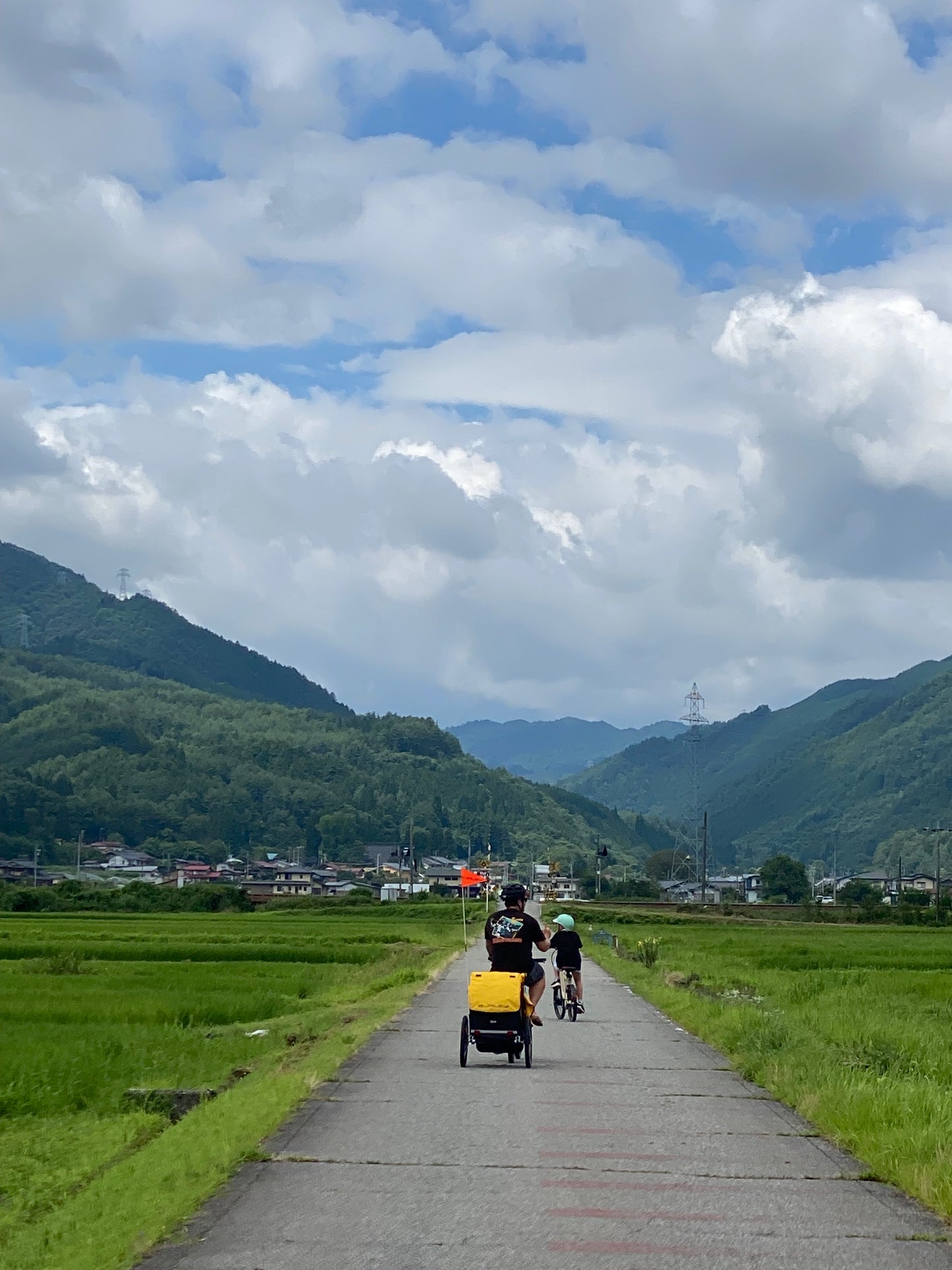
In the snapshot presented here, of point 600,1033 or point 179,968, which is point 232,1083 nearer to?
point 600,1033

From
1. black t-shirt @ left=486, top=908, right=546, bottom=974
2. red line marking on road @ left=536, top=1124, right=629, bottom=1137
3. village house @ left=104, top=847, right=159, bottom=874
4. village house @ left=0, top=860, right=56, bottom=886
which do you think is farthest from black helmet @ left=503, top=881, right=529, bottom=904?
village house @ left=104, top=847, right=159, bottom=874

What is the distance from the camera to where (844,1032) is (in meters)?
17.2

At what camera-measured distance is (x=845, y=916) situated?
93.4 metres

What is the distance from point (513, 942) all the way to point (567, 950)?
5963 mm

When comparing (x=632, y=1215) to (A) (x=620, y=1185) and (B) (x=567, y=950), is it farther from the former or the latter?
(B) (x=567, y=950)

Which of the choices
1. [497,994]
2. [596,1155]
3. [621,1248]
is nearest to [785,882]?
[497,994]

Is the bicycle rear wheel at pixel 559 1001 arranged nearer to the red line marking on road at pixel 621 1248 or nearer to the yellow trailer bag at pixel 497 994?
the yellow trailer bag at pixel 497 994

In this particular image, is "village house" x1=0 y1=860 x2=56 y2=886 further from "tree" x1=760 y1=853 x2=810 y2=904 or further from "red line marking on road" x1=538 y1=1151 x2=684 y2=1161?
"red line marking on road" x1=538 y1=1151 x2=684 y2=1161

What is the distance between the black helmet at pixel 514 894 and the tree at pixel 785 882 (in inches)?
5104

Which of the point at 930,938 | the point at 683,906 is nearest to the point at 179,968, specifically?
the point at 930,938

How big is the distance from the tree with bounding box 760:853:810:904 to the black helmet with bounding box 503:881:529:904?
130 m

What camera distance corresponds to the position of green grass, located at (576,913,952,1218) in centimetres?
970

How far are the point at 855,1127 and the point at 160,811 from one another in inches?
7209

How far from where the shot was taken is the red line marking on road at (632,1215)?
25.5ft
